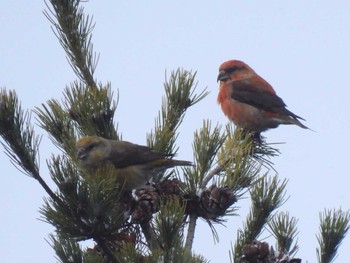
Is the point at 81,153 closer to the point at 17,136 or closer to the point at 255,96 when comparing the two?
the point at 17,136

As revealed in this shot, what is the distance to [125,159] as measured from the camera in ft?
14.0

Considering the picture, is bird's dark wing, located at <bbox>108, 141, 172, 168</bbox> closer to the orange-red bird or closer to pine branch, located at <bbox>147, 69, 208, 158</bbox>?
pine branch, located at <bbox>147, 69, 208, 158</bbox>

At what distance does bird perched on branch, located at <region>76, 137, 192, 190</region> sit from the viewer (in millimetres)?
3404

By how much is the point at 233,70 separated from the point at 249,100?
2.19ft

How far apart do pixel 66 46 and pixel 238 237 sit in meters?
1.54

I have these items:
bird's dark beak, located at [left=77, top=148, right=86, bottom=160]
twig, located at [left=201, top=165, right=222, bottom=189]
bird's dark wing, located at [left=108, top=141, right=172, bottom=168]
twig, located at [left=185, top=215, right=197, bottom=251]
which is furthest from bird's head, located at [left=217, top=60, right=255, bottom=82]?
twig, located at [left=185, top=215, right=197, bottom=251]

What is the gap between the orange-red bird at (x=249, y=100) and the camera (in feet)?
23.0

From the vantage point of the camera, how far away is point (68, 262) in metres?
2.86

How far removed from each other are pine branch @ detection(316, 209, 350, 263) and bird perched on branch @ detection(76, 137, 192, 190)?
2.59 ft

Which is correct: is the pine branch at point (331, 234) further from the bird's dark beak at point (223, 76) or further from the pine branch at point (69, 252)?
the bird's dark beak at point (223, 76)

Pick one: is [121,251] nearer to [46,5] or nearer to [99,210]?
[99,210]

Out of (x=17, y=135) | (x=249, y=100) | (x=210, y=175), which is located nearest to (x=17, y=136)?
(x=17, y=135)

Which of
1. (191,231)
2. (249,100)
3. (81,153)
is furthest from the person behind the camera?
(249,100)

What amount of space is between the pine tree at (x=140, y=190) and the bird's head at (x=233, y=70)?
3922 mm
